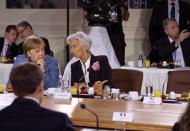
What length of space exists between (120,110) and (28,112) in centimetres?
115

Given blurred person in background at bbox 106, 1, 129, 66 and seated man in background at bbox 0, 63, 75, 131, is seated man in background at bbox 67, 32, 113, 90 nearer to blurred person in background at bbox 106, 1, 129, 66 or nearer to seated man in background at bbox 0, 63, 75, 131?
blurred person in background at bbox 106, 1, 129, 66

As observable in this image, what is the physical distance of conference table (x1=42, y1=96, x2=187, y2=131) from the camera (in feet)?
8.92

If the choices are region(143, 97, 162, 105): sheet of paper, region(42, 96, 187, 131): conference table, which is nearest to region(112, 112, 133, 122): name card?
region(42, 96, 187, 131): conference table

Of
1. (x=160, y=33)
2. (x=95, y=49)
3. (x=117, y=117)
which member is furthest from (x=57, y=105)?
(x=160, y=33)

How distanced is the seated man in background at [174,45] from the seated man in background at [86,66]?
6.33 ft

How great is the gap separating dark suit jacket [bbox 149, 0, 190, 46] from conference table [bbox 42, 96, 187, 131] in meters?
3.76

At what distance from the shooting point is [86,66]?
4.52 meters

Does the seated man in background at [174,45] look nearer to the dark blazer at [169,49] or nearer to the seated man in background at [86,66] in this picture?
the dark blazer at [169,49]

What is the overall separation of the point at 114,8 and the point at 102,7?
0.80 ft

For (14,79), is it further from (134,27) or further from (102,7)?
(134,27)

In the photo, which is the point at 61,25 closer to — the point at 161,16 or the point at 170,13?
the point at 161,16

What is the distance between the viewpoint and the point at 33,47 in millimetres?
4422

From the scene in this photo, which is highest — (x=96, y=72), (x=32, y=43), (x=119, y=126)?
(x=32, y=43)

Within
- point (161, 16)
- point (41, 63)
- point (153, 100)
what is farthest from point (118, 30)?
point (153, 100)
